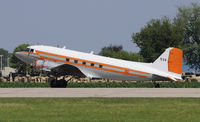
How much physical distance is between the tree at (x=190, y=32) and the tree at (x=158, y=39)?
1.57m

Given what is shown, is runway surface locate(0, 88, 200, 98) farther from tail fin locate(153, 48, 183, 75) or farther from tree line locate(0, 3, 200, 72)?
tree line locate(0, 3, 200, 72)

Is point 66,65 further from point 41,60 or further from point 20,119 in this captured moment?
point 20,119

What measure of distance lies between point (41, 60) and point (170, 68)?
1271cm

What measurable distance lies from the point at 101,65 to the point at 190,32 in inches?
1893

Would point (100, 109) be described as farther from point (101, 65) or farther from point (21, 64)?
point (21, 64)

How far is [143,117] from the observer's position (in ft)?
56.3

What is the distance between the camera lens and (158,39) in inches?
3295

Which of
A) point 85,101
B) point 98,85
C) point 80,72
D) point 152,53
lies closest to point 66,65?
point 80,72

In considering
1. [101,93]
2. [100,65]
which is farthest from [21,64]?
[101,93]

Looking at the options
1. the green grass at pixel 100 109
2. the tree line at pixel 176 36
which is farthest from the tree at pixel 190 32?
the green grass at pixel 100 109

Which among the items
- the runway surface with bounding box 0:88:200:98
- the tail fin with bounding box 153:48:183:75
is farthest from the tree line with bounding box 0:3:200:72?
the runway surface with bounding box 0:88:200:98

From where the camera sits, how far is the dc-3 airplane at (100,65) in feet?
133

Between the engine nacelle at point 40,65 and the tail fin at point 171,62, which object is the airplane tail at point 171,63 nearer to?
A: the tail fin at point 171,62

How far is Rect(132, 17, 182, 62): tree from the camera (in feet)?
270
